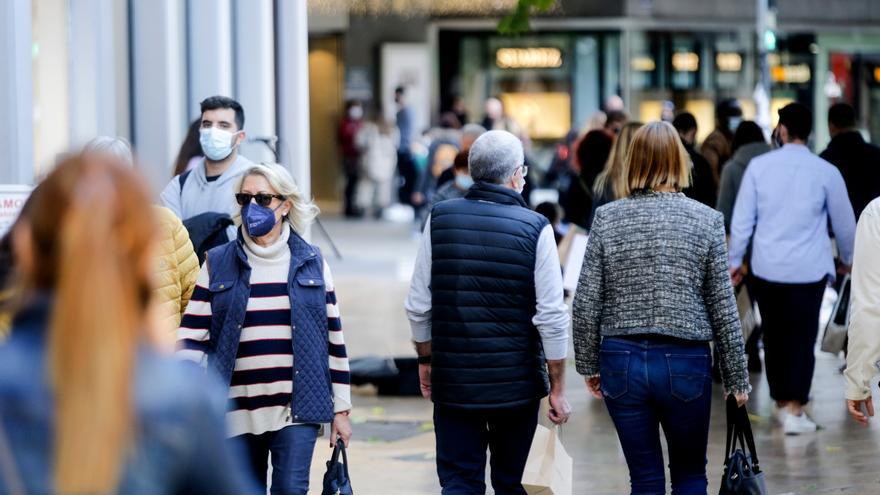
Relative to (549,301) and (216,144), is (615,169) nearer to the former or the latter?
(216,144)

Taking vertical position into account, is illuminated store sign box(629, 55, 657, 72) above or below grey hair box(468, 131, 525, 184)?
above

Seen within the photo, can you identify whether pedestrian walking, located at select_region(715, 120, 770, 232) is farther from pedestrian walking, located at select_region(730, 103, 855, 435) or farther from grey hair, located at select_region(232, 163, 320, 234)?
grey hair, located at select_region(232, 163, 320, 234)

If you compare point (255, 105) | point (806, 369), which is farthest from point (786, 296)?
point (255, 105)

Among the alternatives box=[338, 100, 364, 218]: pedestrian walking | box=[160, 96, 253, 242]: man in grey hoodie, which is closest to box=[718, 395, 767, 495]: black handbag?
box=[160, 96, 253, 242]: man in grey hoodie

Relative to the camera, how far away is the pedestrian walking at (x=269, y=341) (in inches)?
234

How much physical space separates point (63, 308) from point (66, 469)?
226 millimetres

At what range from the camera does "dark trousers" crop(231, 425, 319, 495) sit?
5.97 meters

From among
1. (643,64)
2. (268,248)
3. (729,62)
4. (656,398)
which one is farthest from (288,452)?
(729,62)

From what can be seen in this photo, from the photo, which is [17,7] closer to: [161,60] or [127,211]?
[161,60]

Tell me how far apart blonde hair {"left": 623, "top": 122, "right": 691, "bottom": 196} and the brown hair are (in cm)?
410

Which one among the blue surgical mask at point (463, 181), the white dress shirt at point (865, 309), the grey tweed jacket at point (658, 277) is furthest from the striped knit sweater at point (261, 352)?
the blue surgical mask at point (463, 181)

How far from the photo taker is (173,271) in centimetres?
652

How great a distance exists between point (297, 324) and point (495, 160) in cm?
105

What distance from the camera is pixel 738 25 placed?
34.5 meters
